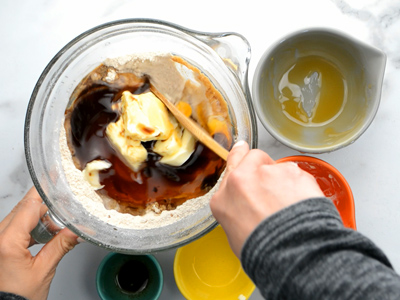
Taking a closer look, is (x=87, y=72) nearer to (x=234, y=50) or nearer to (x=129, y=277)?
(x=234, y=50)

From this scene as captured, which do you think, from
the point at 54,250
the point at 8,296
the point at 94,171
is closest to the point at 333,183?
the point at 94,171

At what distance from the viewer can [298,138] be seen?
1197 mm

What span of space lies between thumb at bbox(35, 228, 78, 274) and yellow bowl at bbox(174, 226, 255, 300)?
0.34m

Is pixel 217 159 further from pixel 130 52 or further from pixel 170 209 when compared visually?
pixel 130 52

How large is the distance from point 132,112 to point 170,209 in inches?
11.7

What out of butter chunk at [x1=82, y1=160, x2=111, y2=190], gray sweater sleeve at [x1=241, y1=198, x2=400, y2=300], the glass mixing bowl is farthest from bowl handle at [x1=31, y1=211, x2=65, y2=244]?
gray sweater sleeve at [x1=241, y1=198, x2=400, y2=300]

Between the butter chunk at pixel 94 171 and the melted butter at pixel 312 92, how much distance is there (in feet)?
1.91

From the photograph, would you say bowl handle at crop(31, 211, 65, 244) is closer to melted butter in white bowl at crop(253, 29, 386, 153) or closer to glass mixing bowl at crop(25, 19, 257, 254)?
glass mixing bowl at crop(25, 19, 257, 254)

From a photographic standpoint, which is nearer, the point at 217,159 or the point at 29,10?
the point at 217,159

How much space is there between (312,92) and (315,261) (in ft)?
2.26

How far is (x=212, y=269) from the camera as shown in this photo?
1.28 metres

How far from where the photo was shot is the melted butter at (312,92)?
123cm

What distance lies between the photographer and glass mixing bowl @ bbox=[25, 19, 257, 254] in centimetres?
97

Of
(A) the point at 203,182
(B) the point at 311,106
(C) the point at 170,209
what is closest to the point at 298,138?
(B) the point at 311,106
